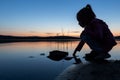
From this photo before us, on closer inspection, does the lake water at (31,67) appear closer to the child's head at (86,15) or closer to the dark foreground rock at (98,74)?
the child's head at (86,15)

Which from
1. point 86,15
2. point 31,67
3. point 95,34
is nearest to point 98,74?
point 95,34

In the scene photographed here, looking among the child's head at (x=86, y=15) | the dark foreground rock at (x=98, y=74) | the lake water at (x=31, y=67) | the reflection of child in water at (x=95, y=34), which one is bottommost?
the lake water at (x=31, y=67)

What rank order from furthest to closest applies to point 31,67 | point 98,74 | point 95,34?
point 31,67, point 95,34, point 98,74

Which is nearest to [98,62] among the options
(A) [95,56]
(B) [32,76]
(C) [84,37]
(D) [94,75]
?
(A) [95,56]

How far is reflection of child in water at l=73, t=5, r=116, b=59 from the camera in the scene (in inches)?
156

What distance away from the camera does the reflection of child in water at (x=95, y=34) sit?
396cm

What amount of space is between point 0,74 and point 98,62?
39.1 feet

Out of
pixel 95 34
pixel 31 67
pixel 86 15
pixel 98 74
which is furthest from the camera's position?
pixel 31 67

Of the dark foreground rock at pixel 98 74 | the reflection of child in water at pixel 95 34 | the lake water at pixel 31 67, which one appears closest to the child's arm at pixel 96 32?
the reflection of child in water at pixel 95 34

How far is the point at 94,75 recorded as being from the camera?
2.98 metres

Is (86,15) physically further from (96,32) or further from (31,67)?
(31,67)

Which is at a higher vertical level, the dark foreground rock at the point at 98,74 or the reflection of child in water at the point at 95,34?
the reflection of child in water at the point at 95,34

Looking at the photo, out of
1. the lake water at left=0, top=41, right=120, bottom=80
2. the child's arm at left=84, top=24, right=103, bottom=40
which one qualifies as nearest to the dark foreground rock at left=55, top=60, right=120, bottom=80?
the child's arm at left=84, top=24, right=103, bottom=40

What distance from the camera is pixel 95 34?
12.9 feet
